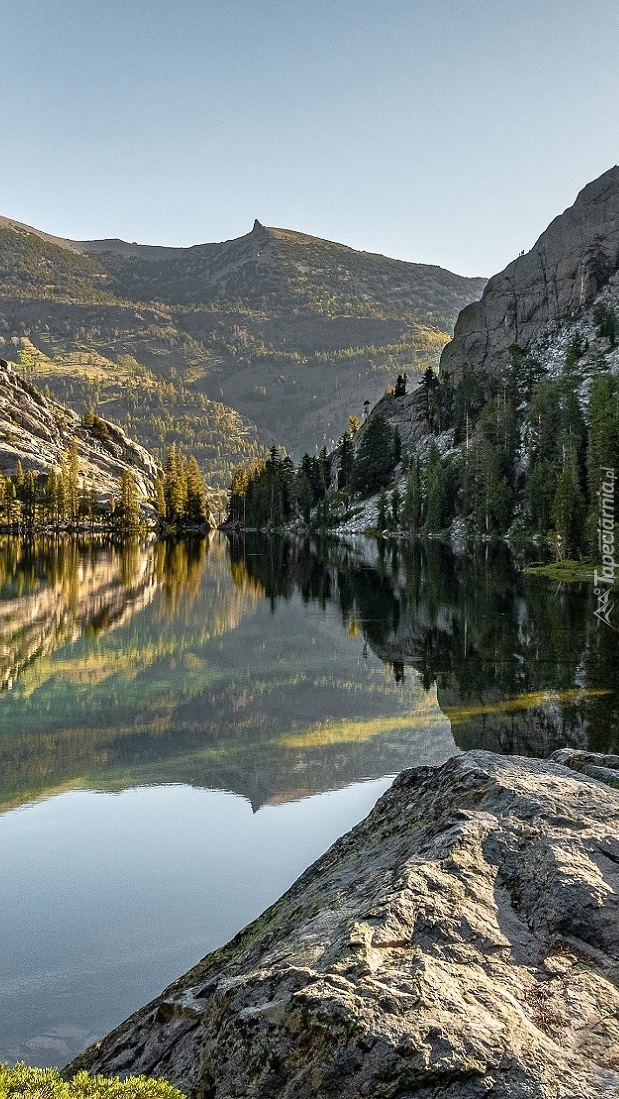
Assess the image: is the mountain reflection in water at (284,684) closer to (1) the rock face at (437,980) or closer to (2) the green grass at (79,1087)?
(1) the rock face at (437,980)

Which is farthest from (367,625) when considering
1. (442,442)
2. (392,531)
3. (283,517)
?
(283,517)

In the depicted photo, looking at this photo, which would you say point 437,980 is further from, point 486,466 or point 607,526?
point 486,466

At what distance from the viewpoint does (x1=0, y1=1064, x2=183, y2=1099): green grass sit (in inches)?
185

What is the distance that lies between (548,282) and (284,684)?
178 m

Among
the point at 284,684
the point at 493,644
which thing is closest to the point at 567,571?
the point at 493,644

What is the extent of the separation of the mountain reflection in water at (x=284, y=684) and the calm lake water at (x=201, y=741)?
3.6 inches

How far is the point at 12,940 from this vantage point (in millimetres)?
9008

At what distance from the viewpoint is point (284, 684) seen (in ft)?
77.2

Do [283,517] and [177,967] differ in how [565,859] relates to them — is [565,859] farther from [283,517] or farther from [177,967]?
[283,517]

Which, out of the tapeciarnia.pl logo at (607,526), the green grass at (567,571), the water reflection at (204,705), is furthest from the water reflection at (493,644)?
the tapeciarnia.pl logo at (607,526)

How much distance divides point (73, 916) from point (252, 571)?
2250 inches

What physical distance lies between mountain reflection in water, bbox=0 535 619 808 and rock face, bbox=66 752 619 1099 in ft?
24.8

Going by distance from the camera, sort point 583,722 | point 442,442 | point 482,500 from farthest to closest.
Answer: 1. point 442,442
2. point 482,500
3. point 583,722

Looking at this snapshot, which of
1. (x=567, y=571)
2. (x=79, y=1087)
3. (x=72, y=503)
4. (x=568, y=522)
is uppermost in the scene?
(x=72, y=503)
